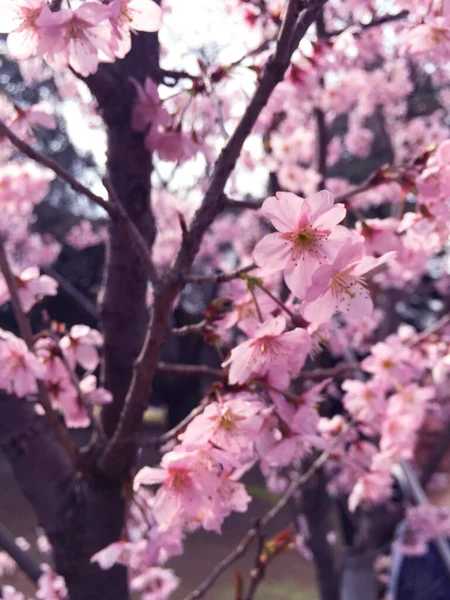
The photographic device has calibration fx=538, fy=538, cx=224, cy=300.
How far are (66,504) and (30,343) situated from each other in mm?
428

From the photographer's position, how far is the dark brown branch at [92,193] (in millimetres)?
906

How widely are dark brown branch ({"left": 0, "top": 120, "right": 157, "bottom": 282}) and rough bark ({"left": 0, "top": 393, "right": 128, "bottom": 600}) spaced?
651 mm

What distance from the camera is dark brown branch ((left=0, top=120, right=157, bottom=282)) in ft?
2.97

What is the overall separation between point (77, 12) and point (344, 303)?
0.66 m

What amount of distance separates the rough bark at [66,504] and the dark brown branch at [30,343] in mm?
122

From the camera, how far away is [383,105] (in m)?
5.60

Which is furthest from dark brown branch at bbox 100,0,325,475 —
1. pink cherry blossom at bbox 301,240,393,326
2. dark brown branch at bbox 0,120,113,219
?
pink cherry blossom at bbox 301,240,393,326

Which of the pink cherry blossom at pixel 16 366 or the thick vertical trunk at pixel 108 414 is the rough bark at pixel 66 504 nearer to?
the thick vertical trunk at pixel 108 414

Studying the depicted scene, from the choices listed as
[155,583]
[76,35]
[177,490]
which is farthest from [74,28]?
[155,583]

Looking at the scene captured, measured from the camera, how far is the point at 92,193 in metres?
0.91

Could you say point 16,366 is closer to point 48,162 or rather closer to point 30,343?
point 30,343

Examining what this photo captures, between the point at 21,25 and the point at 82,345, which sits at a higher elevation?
the point at 21,25

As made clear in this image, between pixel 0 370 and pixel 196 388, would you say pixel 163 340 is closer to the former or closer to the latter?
pixel 0 370

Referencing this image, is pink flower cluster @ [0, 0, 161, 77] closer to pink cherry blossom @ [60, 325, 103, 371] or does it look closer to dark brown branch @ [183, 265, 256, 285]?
dark brown branch @ [183, 265, 256, 285]
